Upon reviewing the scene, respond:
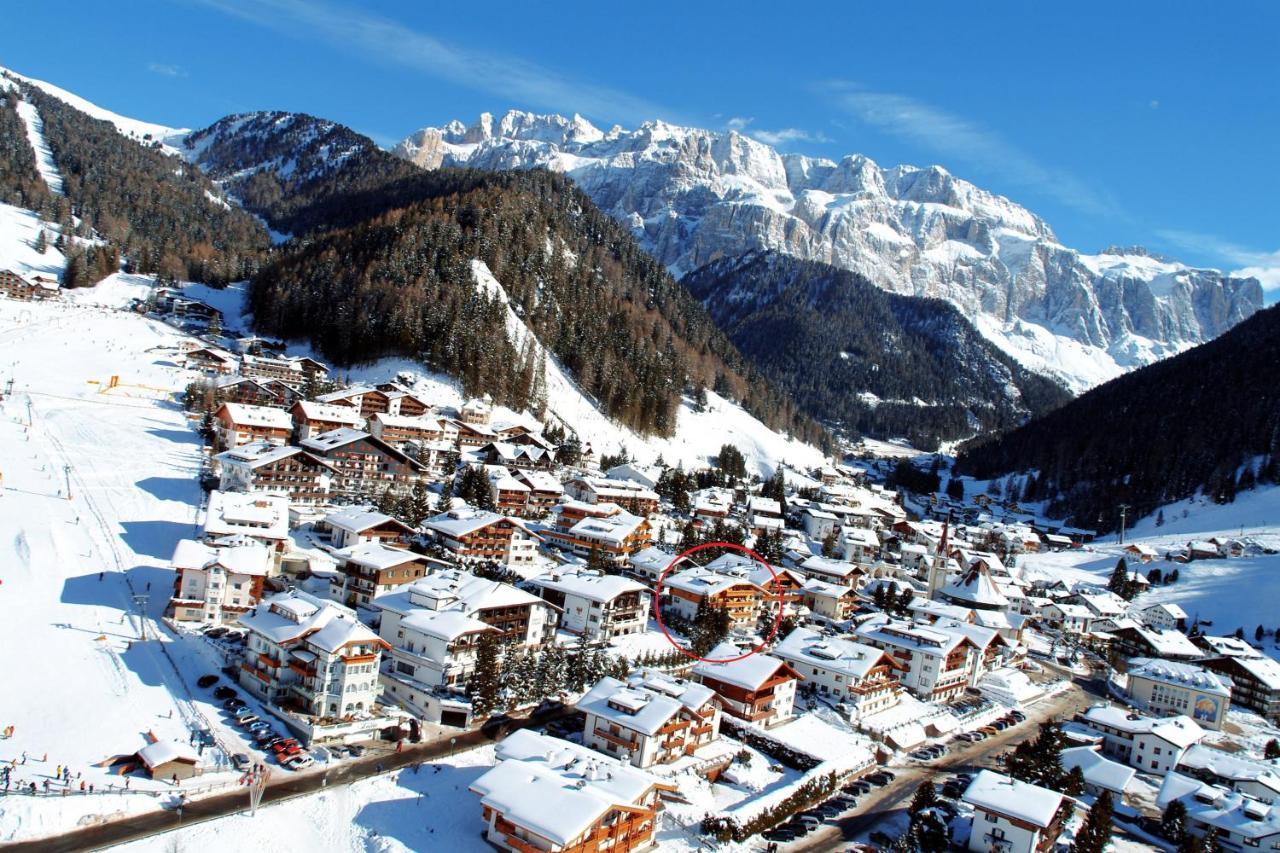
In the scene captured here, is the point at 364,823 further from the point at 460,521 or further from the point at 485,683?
the point at 460,521

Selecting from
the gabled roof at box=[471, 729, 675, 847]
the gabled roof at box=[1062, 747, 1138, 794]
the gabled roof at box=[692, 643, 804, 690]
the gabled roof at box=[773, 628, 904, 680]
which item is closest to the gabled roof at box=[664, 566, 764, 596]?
the gabled roof at box=[773, 628, 904, 680]

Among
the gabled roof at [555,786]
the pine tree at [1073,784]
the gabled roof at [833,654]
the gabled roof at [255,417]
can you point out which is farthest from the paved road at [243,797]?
the gabled roof at [255,417]

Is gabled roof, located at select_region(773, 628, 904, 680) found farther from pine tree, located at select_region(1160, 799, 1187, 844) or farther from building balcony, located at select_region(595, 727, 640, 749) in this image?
building balcony, located at select_region(595, 727, 640, 749)

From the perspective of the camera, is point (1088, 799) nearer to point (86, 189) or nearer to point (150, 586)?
→ point (150, 586)

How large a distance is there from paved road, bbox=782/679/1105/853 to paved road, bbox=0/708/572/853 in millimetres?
12899

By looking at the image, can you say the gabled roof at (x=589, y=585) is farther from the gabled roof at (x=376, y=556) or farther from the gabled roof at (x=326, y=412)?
the gabled roof at (x=326, y=412)

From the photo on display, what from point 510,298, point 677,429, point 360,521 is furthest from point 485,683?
point 510,298

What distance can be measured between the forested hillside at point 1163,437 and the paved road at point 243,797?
338 feet

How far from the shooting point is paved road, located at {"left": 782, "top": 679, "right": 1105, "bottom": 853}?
28781 mm

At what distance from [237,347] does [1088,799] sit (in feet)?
278

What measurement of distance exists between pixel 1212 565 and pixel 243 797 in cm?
8492

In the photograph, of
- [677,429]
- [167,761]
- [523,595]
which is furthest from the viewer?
[677,429]

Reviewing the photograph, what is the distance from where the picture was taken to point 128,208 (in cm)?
13525

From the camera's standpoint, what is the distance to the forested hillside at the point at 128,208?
114344 millimetres
